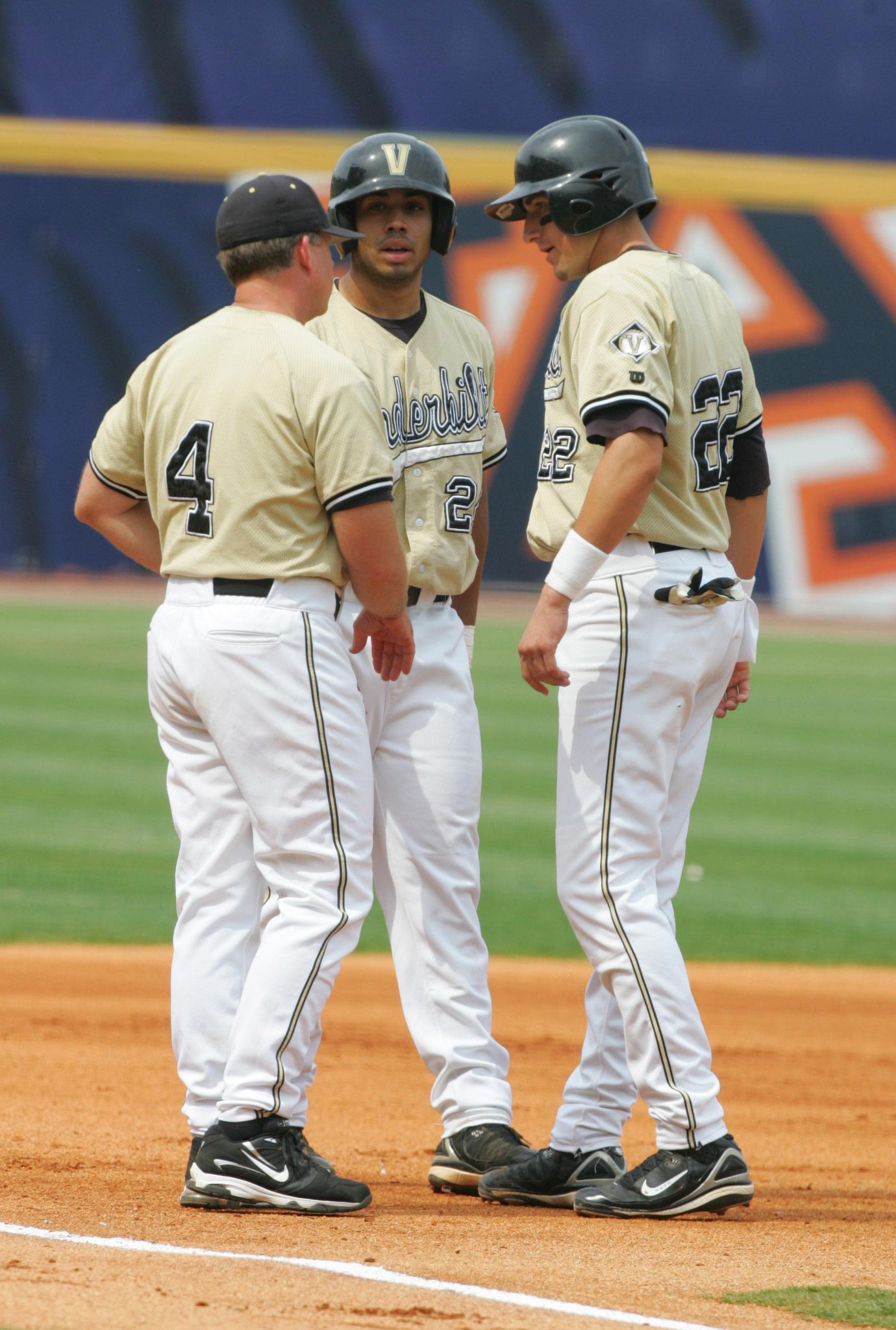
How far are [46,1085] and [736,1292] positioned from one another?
2250mm

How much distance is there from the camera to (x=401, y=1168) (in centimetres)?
379

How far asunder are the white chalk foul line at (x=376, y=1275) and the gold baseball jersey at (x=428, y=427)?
1.39 metres

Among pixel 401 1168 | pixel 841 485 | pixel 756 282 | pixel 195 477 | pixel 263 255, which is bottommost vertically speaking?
pixel 401 1168

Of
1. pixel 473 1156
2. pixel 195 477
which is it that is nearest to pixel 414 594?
pixel 195 477

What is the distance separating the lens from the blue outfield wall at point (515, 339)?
22.5 m

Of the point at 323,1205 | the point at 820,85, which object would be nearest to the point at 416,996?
the point at 323,1205

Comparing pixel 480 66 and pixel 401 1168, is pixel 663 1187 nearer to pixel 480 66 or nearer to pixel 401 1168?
pixel 401 1168

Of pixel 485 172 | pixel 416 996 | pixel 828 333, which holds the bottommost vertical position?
pixel 416 996

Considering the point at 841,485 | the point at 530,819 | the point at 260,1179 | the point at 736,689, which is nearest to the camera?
the point at 260,1179

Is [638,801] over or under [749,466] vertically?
under

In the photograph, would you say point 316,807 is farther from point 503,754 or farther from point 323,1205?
point 503,754

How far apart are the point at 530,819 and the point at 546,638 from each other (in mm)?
6202

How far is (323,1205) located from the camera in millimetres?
3184

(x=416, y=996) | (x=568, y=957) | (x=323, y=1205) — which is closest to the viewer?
(x=323, y=1205)
